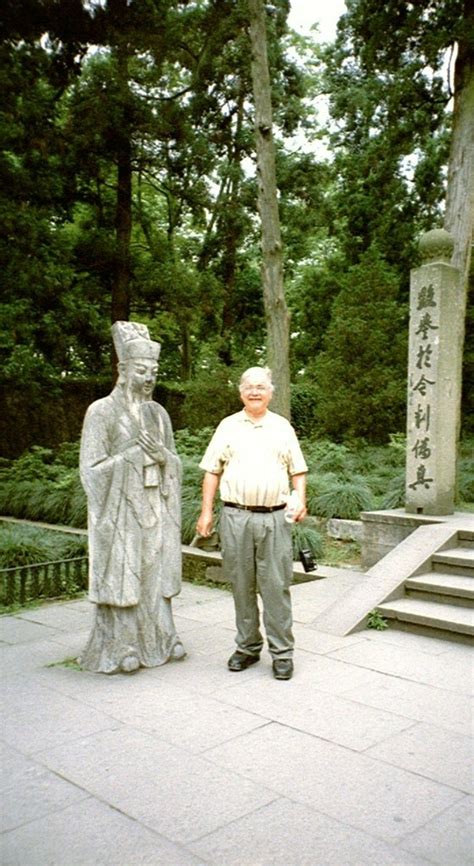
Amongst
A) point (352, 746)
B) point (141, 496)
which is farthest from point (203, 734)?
point (141, 496)

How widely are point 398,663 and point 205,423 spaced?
1261 cm

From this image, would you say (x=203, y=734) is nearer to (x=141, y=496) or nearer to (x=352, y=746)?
(x=352, y=746)

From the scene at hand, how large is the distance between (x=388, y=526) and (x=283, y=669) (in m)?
3.43

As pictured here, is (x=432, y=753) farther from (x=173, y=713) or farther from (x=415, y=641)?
(x=415, y=641)

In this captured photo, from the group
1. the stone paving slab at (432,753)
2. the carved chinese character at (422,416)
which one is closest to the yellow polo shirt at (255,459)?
the stone paving slab at (432,753)

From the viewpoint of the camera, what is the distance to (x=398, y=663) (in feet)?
16.4

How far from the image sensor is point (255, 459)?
4.72 m

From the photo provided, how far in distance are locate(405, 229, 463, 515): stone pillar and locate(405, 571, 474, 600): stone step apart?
1502 millimetres

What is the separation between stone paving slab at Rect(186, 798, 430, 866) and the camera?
2705 mm

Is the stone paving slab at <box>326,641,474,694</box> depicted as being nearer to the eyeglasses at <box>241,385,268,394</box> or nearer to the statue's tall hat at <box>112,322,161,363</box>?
the eyeglasses at <box>241,385,268,394</box>

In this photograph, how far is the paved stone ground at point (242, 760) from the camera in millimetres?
2814

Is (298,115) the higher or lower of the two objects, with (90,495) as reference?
higher

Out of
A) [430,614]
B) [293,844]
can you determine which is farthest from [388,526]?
[293,844]

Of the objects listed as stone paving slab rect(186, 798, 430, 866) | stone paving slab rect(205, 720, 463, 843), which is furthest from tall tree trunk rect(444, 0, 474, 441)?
stone paving slab rect(186, 798, 430, 866)
